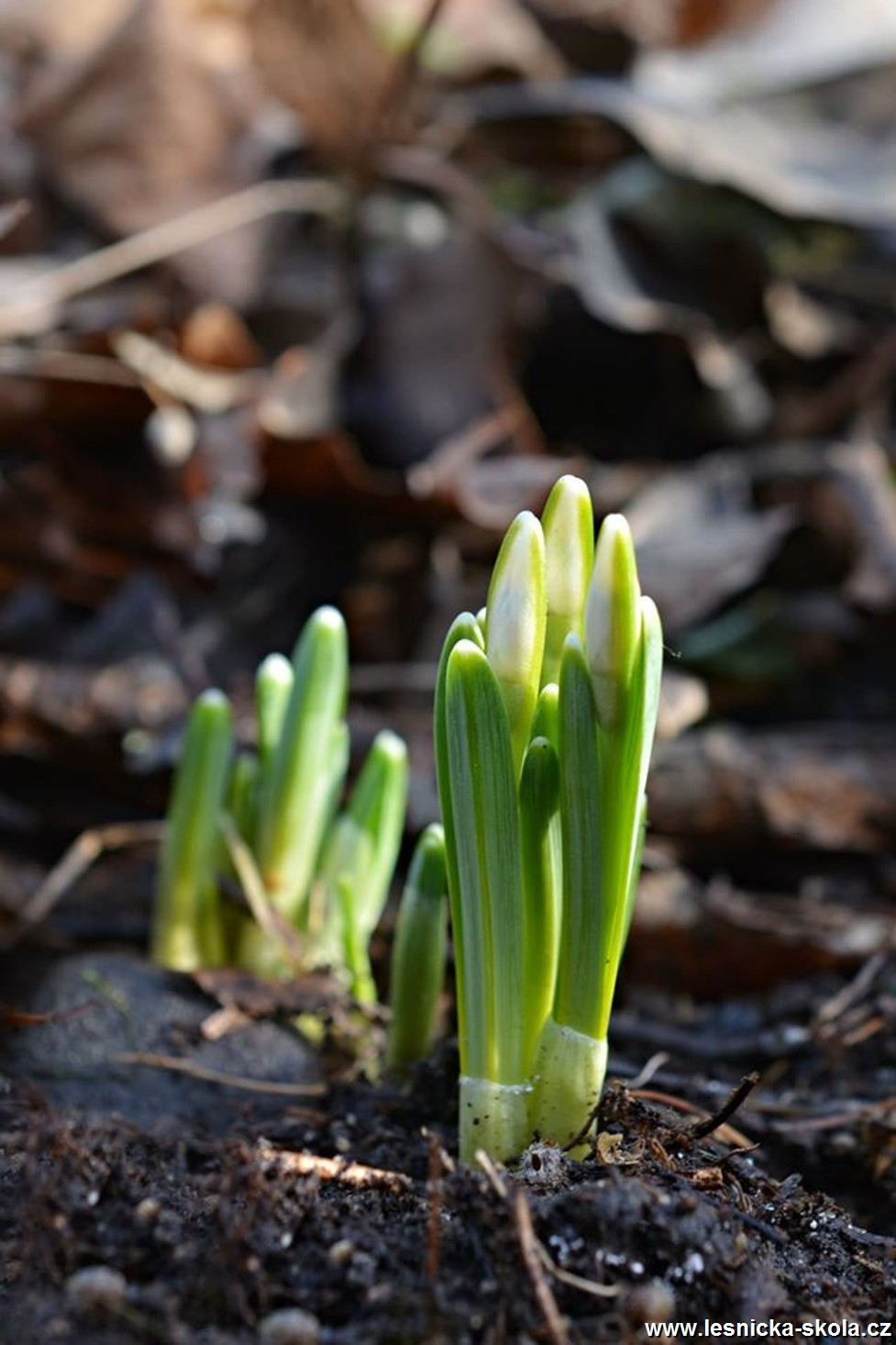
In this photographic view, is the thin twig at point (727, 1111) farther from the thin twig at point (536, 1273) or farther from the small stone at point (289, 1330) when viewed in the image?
the small stone at point (289, 1330)

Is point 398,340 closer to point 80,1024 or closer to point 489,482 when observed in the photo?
point 489,482

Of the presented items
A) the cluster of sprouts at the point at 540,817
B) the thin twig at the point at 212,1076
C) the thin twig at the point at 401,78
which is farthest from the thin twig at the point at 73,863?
the thin twig at the point at 401,78

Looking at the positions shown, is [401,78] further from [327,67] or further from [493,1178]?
[493,1178]

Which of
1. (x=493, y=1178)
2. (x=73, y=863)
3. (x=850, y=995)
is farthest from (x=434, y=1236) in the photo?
(x=73, y=863)

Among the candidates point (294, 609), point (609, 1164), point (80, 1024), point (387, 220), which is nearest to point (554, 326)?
point (387, 220)

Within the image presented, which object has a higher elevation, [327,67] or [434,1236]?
→ [327,67]

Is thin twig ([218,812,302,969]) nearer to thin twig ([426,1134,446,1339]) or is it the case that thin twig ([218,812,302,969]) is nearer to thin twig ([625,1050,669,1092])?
thin twig ([625,1050,669,1092])
